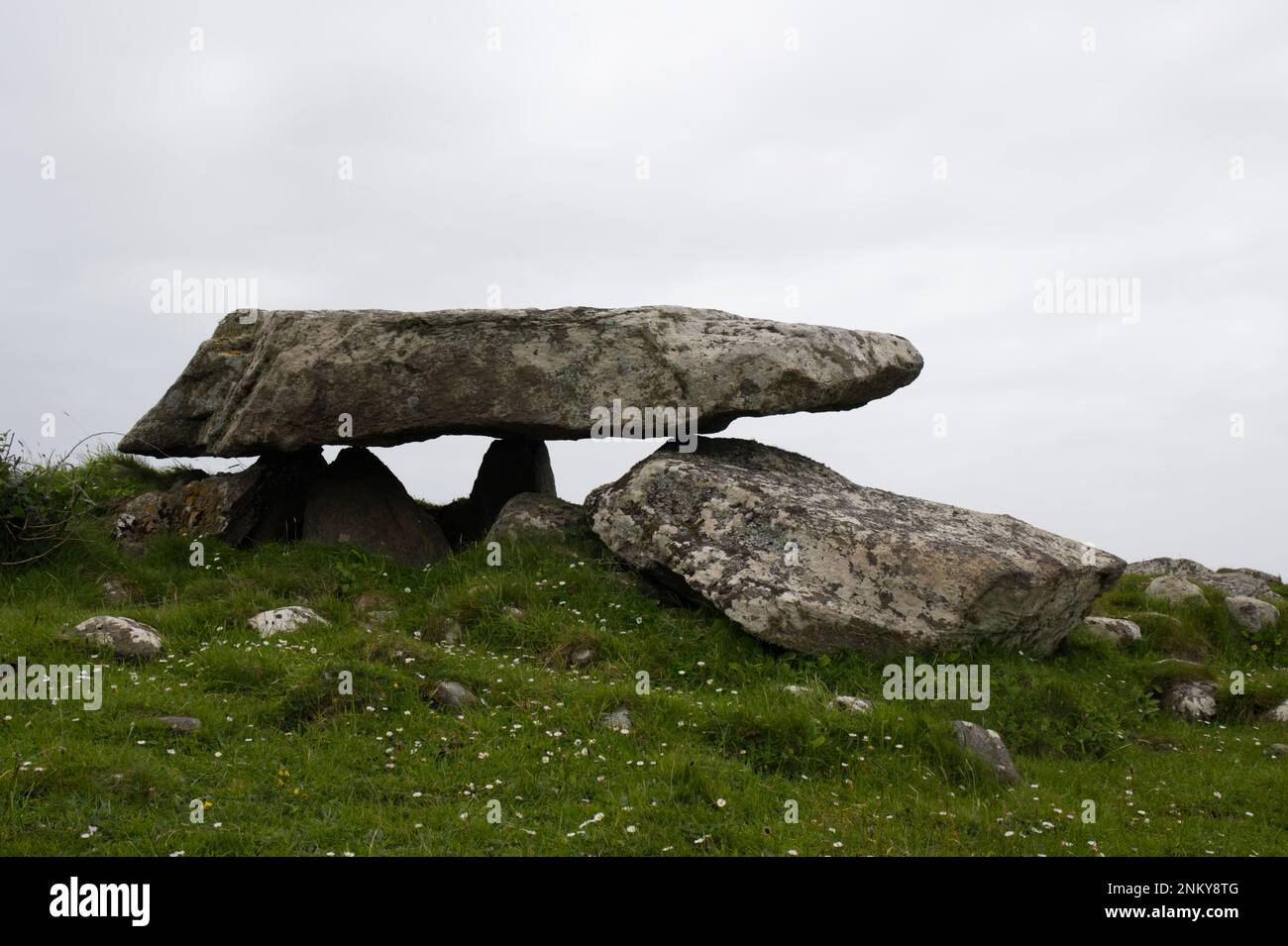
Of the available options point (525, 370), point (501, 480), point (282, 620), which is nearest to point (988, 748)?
point (282, 620)

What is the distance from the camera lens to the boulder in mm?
15891

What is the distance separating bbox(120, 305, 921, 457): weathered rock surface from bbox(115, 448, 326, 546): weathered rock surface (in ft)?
3.51

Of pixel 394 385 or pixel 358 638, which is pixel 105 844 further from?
pixel 394 385

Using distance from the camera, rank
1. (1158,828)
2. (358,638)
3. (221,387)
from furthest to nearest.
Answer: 1. (221,387)
2. (358,638)
3. (1158,828)

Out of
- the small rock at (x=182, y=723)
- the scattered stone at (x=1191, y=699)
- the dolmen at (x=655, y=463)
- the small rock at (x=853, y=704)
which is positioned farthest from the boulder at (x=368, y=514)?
the scattered stone at (x=1191, y=699)

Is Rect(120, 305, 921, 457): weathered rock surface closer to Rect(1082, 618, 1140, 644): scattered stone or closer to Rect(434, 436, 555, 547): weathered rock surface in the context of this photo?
Rect(434, 436, 555, 547): weathered rock surface

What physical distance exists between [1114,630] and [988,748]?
20.5 feet

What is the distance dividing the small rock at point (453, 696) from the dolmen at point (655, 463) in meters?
3.37

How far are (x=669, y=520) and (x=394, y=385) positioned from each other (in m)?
4.35

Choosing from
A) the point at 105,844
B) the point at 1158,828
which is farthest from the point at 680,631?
the point at 105,844

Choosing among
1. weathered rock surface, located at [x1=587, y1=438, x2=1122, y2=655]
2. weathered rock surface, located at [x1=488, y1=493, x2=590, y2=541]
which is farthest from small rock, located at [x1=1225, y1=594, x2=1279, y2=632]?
weathered rock surface, located at [x1=488, y1=493, x2=590, y2=541]

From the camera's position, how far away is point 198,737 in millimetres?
9477

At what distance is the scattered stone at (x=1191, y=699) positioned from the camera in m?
13.2

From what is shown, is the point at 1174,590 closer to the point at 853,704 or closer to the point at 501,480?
the point at 853,704
